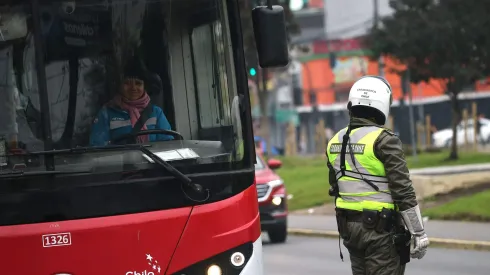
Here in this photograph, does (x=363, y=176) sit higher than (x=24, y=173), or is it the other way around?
(x=24, y=173)

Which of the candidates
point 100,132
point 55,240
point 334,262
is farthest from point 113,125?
point 334,262

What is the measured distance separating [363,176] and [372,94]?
0.54 metres

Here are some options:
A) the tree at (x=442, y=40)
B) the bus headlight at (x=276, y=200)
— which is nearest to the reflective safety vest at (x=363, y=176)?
the bus headlight at (x=276, y=200)

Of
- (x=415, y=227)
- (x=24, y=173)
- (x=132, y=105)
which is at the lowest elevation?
(x=415, y=227)

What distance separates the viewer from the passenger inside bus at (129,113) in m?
5.85

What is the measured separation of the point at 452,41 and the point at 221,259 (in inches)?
767

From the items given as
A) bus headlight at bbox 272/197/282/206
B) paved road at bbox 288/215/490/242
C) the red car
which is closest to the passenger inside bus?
the red car

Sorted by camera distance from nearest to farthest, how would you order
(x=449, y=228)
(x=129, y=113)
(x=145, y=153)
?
(x=145, y=153), (x=129, y=113), (x=449, y=228)

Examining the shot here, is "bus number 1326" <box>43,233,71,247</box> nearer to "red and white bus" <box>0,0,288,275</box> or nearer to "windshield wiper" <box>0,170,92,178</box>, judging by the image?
"red and white bus" <box>0,0,288,275</box>

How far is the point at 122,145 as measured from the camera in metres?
5.80

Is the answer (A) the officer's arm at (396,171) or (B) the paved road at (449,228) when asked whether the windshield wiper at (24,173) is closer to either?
(A) the officer's arm at (396,171)

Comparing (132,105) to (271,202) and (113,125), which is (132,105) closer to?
(113,125)

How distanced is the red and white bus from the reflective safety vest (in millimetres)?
625

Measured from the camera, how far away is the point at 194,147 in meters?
5.97
